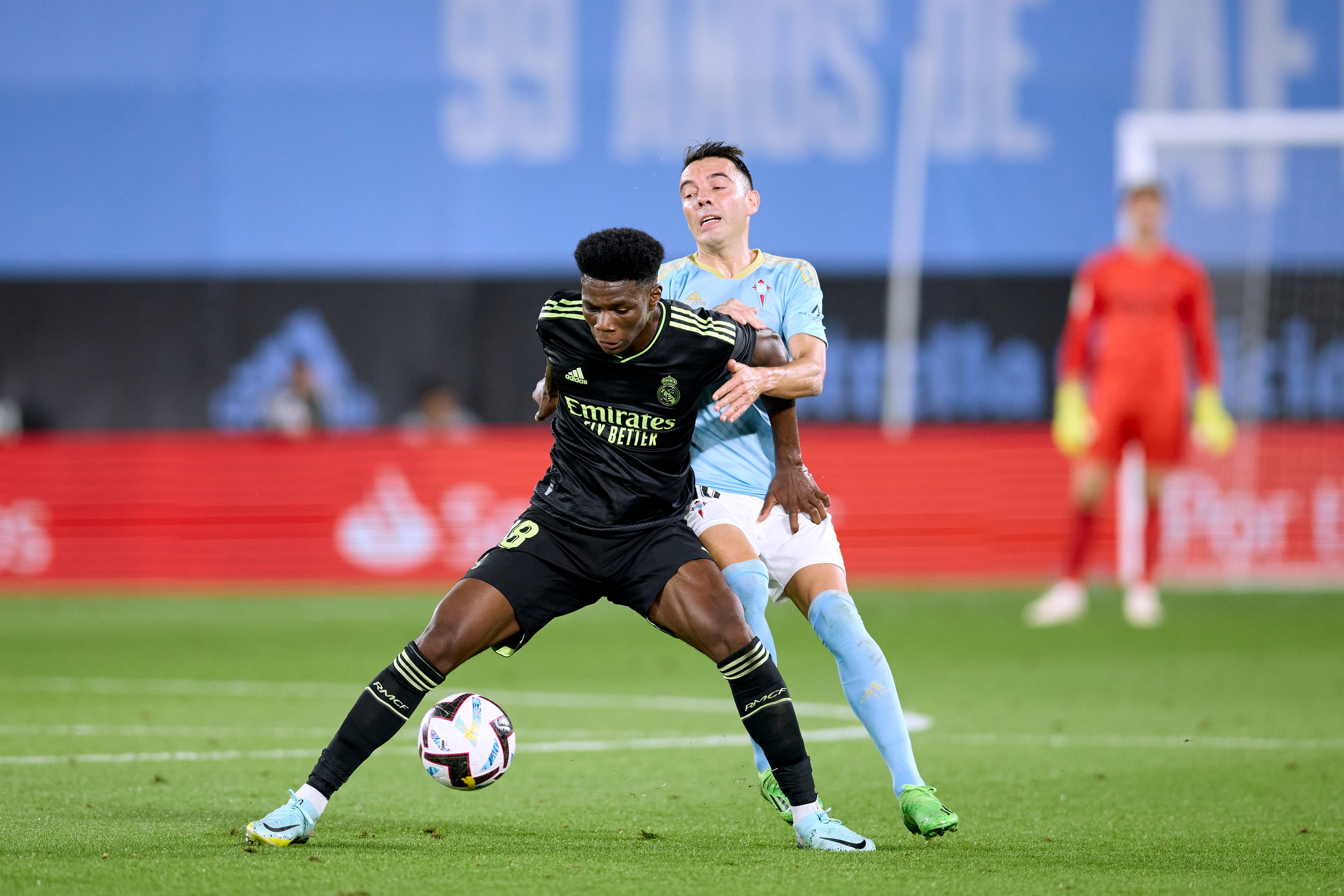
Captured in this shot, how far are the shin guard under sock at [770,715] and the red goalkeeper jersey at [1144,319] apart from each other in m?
8.40

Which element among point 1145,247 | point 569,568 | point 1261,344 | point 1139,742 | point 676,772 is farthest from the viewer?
point 1261,344

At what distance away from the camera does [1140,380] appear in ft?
41.4

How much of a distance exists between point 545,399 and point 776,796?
4.71ft

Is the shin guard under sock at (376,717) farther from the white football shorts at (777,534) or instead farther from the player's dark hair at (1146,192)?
the player's dark hair at (1146,192)

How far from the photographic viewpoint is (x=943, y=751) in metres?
6.89

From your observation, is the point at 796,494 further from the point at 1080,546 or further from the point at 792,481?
the point at 1080,546

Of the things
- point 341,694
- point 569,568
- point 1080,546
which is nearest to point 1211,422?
point 1080,546

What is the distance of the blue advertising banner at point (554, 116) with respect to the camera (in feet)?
59.9

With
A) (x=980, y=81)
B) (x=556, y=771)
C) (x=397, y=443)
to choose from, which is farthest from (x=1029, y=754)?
(x=980, y=81)

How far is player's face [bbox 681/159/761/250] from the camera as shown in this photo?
18.1ft

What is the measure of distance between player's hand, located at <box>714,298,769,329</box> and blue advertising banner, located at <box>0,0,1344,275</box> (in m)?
12.6

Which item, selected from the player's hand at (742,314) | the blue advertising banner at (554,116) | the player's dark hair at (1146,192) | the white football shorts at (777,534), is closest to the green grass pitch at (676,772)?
the white football shorts at (777,534)

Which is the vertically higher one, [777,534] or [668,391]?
[668,391]

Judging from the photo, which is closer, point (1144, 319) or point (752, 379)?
point (752, 379)
